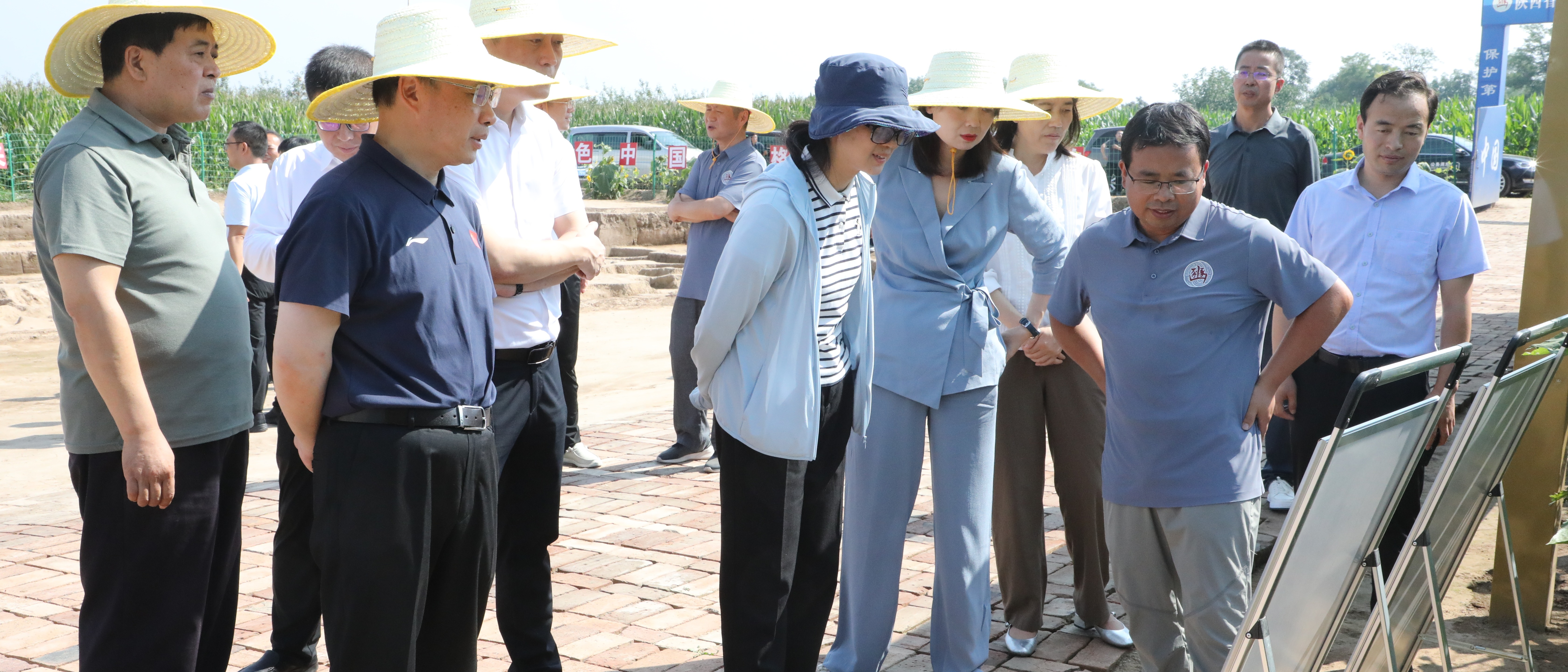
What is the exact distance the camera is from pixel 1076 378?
3.89m

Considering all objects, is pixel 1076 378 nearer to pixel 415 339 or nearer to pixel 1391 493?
pixel 1391 493

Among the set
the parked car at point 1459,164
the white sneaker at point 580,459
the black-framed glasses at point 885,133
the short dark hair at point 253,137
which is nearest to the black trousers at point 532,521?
the black-framed glasses at point 885,133

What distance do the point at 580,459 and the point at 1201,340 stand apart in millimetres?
4332

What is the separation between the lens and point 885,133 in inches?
118

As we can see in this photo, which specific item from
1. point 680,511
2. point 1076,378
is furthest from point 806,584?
point 680,511

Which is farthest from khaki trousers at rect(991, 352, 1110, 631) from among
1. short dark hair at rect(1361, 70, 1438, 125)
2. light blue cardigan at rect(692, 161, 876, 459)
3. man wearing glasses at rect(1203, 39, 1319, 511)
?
man wearing glasses at rect(1203, 39, 1319, 511)

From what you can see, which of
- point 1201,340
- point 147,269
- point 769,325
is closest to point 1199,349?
point 1201,340

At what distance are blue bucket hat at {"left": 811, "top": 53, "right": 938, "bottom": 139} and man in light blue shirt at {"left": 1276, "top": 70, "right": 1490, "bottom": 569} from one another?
1.77 m

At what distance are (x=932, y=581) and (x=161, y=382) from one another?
2.86 metres

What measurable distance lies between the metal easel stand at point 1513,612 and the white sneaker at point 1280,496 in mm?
955

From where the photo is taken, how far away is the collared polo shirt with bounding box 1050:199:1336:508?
2830mm

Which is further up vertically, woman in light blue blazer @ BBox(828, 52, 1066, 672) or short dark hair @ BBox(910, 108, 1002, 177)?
short dark hair @ BBox(910, 108, 1002, 177)

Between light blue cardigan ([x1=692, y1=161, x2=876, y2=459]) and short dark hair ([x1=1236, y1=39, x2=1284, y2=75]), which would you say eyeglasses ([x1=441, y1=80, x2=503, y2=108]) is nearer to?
light blue cardigan ([x1=692, y1=161, x2=876, y2=459])

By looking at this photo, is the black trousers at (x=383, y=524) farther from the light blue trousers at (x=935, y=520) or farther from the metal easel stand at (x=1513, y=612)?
the metal easel stand at (x=1513, y=612)
